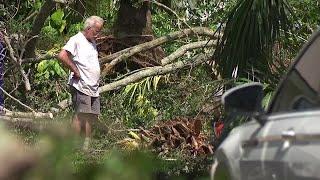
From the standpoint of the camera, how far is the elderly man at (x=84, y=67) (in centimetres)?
959

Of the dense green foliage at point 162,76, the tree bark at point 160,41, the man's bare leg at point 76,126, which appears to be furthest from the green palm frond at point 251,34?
the tree bark at point 160,41

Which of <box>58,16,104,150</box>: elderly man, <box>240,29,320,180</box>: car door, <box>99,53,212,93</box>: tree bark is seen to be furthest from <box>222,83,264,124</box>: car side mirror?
<box>99,53,212,93</box>: tree bark

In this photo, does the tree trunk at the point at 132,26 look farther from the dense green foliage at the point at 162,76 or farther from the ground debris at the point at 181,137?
the ground debris at the point at 181,137

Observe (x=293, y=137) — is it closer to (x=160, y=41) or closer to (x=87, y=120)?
(x=87, y=120)

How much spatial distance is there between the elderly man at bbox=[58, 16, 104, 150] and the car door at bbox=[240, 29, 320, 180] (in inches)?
223

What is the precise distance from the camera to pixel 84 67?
9.66 m

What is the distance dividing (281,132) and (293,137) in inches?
4.7

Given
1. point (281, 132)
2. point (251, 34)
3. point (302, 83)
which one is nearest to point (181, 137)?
point (251, 34)

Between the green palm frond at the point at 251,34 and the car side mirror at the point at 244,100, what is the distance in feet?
12.4

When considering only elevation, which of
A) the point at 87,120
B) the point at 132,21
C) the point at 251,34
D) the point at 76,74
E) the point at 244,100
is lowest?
the point at 87,120

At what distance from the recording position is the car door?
3.12 metres

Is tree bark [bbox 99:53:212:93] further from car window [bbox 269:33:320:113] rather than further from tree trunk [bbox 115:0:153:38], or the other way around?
car window [bbox 269:33:320:113]

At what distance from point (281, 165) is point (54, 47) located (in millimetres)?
10503

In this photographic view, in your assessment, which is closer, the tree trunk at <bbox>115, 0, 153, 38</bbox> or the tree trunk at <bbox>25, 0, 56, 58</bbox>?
the tree trunk at <bbox>25, 0, 56, 58</bbox>
